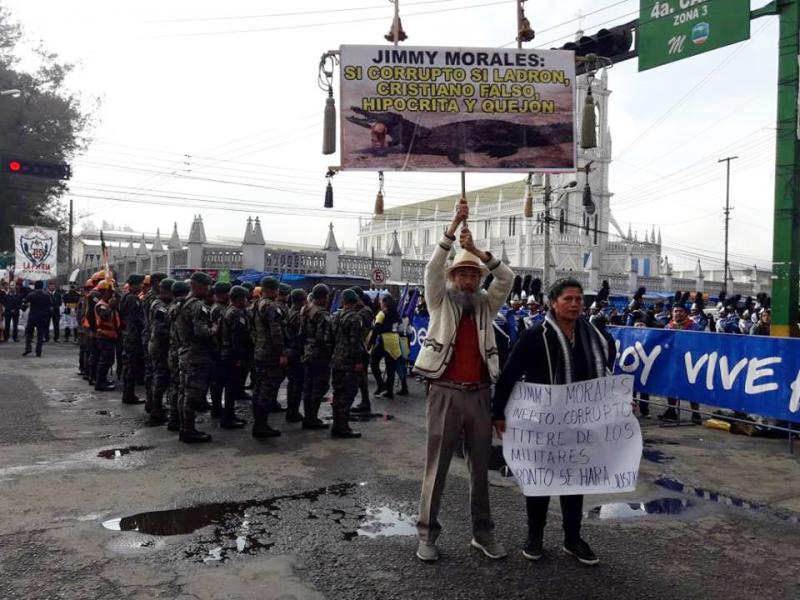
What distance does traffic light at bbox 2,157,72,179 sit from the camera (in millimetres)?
18984

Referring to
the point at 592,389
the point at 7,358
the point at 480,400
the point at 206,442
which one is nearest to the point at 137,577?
the point at 480,400

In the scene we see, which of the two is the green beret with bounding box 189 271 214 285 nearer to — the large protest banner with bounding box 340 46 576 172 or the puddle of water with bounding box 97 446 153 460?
the puddle of water with bounding box 97 446 153 460

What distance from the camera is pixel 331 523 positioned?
468 cm

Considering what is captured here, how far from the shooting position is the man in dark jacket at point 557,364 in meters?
4.03

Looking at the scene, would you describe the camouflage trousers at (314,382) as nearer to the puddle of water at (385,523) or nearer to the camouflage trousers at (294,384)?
the camouflage trousers at (294,384)

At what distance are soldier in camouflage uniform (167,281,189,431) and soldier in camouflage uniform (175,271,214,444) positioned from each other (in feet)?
0.39

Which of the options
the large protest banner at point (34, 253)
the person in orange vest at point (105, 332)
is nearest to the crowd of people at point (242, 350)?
the person in orange vest at point (105, 332)

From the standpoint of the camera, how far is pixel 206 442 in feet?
23.8

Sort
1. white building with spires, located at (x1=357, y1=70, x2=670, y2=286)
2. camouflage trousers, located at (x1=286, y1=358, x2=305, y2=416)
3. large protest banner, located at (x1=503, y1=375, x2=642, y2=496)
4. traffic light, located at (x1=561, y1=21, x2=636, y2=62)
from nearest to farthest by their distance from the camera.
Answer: large protest banner, located at (x1=503, y1=375, x2=642, y2=496)
camouflage trousers, located at (x1=286, y1=358, x2=305, y2=416)
traffic light, located at (x1=561, y1=21, x2=636, y2=62)
white building with spires, located at (x1=357, y1=70, x2=670, y2=286)

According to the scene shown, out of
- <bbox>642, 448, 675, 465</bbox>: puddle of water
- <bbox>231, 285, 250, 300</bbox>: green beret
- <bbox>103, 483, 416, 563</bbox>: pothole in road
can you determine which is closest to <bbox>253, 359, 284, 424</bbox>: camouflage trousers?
<bbox>231, 285, 250, 300</bbox>: green beret

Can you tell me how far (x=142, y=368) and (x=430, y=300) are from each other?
8.24 meters

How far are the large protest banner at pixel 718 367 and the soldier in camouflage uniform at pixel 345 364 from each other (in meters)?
4.37

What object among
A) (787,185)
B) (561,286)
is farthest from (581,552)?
(787,185)

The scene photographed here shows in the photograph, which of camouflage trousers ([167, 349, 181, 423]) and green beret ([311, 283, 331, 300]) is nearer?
camouflage trousers ([167, 349, 181, 423])
